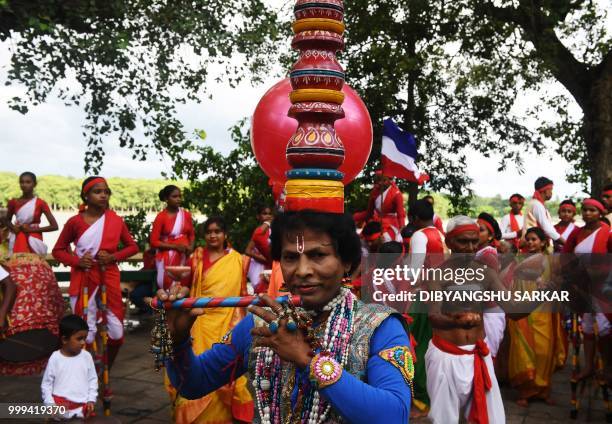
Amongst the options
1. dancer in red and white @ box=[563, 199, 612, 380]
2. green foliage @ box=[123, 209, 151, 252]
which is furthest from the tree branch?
green foliage @ box=[123, 209, 151, 252]

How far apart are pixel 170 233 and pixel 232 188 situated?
3.87 metres

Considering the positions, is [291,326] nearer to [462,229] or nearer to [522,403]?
[462,229]

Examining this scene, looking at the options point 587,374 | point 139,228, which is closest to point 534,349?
point 587,374

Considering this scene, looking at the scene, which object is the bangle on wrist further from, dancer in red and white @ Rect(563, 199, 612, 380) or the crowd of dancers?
dancer in red and white @ Rect(563, 199, 612, 380)

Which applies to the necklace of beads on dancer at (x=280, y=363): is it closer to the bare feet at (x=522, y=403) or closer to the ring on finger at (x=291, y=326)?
the ring on finger at (x=291, y=326)

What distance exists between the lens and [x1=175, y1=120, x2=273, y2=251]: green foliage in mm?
12445

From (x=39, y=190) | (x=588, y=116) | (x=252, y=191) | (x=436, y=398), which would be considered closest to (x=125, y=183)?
(x=39, y=190)

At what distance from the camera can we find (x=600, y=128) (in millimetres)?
12727

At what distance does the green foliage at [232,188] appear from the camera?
40.8 feet

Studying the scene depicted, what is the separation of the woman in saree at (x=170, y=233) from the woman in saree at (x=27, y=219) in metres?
1.54

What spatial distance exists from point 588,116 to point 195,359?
41.3 ft

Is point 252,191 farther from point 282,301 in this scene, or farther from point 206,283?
point 282,301

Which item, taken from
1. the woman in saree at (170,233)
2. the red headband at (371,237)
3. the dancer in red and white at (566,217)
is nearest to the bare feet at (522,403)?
the red headband at (371,237)

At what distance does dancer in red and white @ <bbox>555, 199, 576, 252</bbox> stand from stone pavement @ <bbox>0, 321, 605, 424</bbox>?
2.22 m
